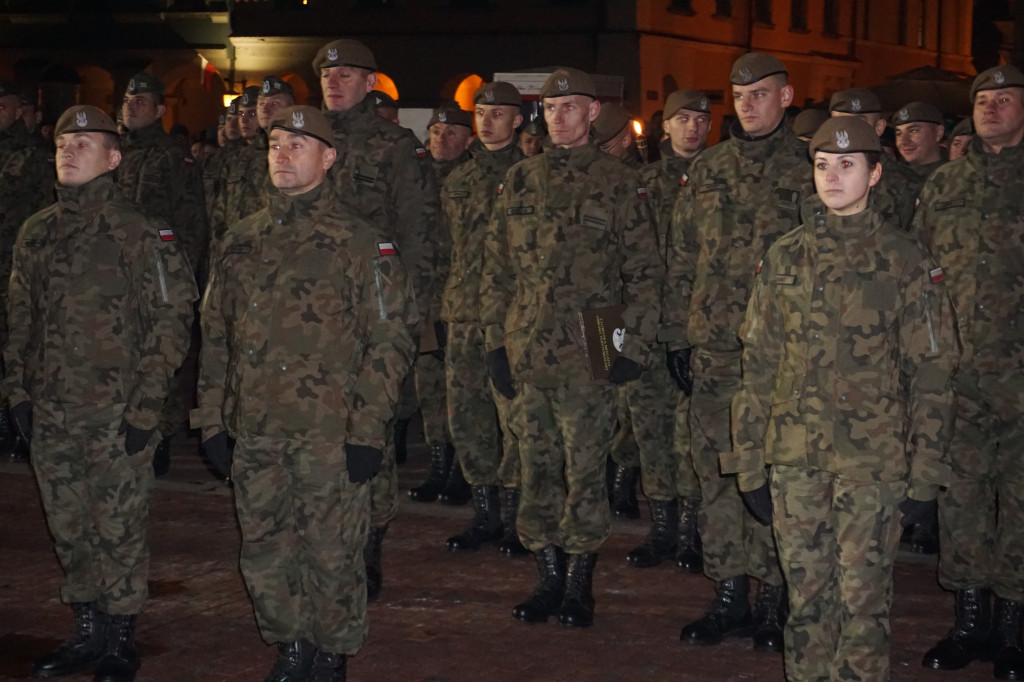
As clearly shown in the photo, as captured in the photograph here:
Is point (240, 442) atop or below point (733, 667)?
atop

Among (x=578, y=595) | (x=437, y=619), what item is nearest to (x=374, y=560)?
(x=437, y=619)

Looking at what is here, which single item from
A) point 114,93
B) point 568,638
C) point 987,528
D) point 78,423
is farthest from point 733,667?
point 114,93

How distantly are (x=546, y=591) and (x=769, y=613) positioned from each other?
45.4 inches

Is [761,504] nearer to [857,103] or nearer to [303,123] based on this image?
[303,123]

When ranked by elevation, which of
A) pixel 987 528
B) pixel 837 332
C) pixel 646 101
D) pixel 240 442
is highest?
pixel 646 101

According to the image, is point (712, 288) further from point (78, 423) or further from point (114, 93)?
point (114, 93)

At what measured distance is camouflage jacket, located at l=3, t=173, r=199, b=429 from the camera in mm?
6773

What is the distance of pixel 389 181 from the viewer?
A: 27.2 ft

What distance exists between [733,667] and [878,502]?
1.53 m

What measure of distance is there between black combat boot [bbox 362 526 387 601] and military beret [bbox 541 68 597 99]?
2509mm

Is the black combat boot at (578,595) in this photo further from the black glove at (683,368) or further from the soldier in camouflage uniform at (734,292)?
the black glove at (683,368)

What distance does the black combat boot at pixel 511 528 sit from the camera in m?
9.01

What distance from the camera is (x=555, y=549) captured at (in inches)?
308

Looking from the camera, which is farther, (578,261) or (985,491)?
(578,261)
